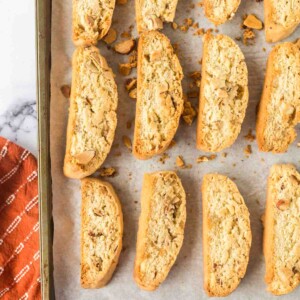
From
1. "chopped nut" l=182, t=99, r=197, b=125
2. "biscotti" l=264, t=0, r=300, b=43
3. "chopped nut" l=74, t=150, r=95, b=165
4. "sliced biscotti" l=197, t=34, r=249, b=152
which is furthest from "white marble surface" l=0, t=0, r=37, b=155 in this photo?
"biscotti" l=264, t=0, r=300, b=43

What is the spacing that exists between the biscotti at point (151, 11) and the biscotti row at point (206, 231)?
699mm

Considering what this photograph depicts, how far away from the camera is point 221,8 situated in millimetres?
2717

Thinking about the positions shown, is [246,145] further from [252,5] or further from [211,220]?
[252,5]

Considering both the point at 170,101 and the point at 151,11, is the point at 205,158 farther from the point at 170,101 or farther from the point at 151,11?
the point at 151,11

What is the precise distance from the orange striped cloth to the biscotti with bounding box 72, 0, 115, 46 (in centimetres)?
70

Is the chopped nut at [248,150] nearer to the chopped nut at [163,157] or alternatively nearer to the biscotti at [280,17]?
the chopped nut at [163,157]

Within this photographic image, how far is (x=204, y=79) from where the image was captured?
2691mm

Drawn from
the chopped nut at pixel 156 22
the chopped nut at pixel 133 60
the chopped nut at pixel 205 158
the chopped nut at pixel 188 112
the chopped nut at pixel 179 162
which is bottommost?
the chopped nut at pixel 179 162

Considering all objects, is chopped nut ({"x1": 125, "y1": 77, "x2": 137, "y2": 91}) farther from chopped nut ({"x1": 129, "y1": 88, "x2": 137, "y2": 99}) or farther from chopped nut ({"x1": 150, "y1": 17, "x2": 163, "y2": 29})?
chopped nut ({"x1": 150, "y1": 17, "x2": 163, "y2": 29})

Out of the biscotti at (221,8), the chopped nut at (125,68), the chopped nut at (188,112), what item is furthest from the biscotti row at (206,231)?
the biscotti at (221,8)

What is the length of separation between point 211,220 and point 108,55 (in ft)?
3.05

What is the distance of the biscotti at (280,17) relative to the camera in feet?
8.86

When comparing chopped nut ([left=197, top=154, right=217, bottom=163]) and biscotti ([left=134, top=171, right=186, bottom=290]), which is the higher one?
chopped nut ([left=197, top=154, right=217, bottom=163])

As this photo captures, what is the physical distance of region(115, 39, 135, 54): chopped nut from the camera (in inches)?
107
